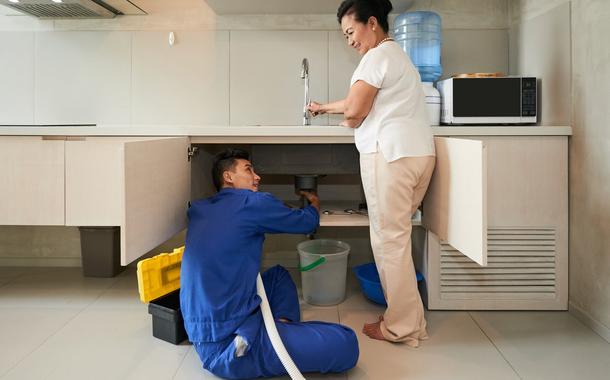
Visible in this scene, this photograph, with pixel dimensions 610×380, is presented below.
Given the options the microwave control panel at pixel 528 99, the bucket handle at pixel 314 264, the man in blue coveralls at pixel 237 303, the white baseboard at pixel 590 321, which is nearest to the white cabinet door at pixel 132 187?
the man in blue coveralls at pixel 237 303

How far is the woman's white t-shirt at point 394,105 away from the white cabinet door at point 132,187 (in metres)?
0.74

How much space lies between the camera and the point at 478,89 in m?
2.16

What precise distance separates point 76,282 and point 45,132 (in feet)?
2.81

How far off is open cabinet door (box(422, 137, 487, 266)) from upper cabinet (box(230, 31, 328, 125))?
105cm

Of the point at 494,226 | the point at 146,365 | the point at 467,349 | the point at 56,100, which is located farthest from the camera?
the point at 56,100

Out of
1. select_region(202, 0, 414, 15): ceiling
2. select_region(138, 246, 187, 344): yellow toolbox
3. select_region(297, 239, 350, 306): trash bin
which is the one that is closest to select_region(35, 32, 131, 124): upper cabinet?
select_region(202, 0, 414, 15): ceiling

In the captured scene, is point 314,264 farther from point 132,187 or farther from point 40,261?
point 40,261

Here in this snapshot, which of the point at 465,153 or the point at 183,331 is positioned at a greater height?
the point at 465,153

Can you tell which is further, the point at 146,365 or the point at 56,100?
the point at 56,100

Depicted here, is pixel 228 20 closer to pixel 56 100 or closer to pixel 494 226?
pixel 56 100

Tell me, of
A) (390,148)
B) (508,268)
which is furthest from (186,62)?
(508,268)

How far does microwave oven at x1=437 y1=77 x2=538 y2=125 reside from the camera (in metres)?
2.15

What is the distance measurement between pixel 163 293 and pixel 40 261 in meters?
1.32

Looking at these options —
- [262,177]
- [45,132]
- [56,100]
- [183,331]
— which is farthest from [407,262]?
[56,100]
